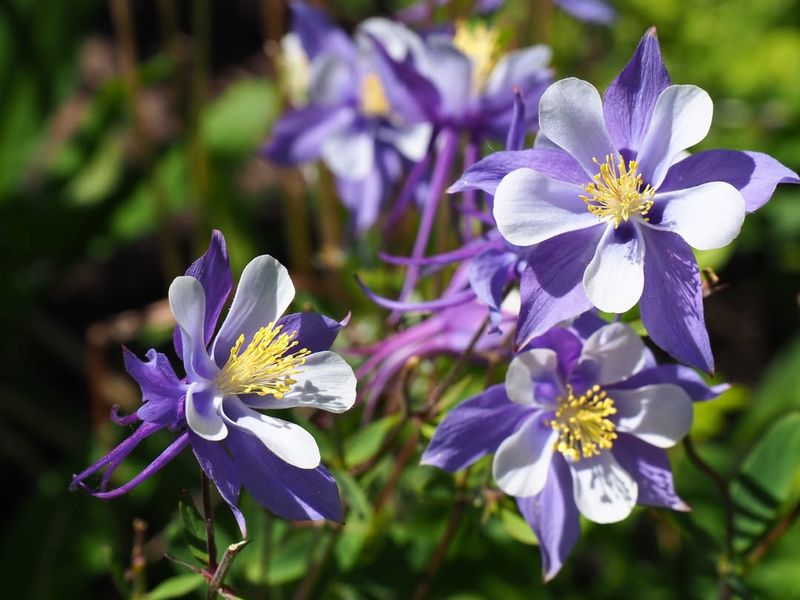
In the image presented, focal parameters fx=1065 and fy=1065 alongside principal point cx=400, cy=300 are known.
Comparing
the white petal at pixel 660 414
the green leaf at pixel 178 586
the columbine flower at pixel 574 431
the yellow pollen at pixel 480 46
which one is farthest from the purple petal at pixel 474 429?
the yellow pollen at pixel 480 46

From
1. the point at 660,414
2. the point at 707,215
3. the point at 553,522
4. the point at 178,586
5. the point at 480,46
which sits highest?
the point at 707,215

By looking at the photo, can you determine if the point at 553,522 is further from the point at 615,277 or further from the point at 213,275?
the point at 213,275

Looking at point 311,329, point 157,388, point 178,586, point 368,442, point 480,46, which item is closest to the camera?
point 157,388

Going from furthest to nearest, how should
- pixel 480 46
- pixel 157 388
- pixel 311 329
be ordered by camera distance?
pixel 480 46 < pixel 311 329 < pixel 157 388

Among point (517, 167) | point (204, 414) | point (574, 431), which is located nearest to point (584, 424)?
point (574, 431)

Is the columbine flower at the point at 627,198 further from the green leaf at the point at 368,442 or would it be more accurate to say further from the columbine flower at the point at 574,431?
the green leaf at the point at 368,442

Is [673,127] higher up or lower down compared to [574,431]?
higher up

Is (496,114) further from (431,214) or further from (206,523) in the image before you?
(206,523)

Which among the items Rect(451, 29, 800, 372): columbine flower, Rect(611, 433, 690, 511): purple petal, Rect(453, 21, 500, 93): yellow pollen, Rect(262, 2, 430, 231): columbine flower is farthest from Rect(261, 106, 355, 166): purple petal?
Rect(611, 433, 690, 511): purple petal
